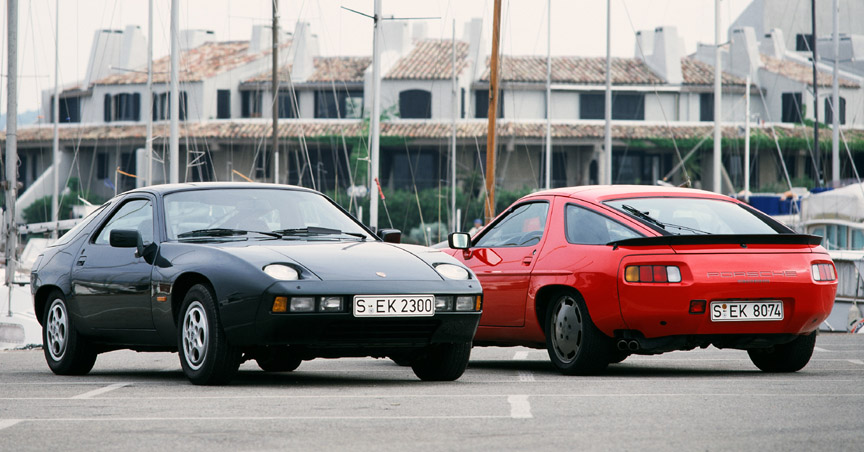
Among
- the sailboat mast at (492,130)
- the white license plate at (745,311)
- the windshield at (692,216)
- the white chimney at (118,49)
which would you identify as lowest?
the white license plate at (745,311)

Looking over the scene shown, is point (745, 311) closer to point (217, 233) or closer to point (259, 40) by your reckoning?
point (217, 233)

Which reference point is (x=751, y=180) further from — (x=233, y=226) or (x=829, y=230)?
(x=233, y=226)

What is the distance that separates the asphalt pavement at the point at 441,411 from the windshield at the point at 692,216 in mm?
1083

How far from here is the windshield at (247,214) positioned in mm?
9117

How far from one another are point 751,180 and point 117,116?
3074cm

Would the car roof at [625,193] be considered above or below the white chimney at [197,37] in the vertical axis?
below

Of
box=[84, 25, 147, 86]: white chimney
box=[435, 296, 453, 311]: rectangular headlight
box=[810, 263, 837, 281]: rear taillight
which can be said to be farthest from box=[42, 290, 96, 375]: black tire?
box=[84, 25, 147, 86]: white chimney

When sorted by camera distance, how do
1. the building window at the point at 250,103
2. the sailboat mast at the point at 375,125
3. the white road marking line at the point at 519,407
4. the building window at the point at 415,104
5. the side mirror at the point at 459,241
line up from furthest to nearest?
the building window at the point at 250,103
the building window at the point at 415,104
the sailboat mast at the point at 375,125
the side mirror at the point at 459,241
the white road marking line at the point at 519,407

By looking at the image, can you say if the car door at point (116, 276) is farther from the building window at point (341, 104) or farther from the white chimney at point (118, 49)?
the white chimney at point (118, 49)

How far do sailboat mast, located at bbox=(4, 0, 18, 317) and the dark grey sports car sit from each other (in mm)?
7878

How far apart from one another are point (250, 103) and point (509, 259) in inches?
2096

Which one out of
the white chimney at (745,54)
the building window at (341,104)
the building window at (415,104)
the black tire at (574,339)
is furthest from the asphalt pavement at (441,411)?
the white chimney at (745,54)

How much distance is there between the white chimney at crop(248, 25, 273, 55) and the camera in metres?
66.8

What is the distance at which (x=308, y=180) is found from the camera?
5953 cm
